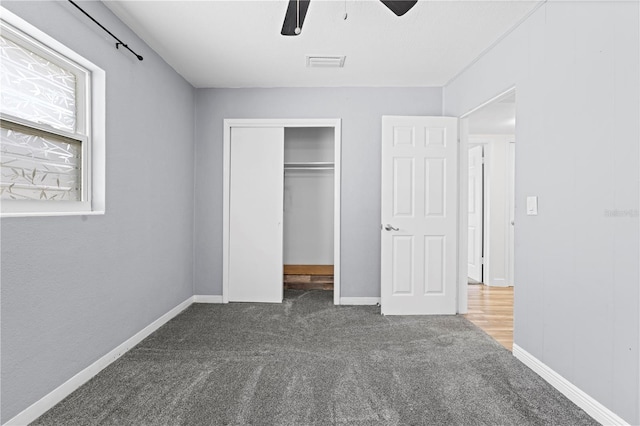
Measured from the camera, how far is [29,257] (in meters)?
1.82

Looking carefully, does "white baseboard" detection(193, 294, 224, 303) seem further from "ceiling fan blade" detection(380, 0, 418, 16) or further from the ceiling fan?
"ceiling fan blade" detection(380, 0, 418, 16)

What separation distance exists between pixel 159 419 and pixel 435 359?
6.18 feet

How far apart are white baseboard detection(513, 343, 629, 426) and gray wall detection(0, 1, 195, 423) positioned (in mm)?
3007

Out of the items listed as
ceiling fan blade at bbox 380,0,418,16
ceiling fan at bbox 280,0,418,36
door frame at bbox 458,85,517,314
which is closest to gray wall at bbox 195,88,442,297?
door frame at bbox 458,85,517,314

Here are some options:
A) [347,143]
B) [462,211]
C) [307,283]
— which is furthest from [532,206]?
[307,283]

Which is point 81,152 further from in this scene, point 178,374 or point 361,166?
point 361,166

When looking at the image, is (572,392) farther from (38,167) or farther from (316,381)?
(38,167)

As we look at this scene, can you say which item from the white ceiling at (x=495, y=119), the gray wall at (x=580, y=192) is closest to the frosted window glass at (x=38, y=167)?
the gray wall at (x=580, y=192)

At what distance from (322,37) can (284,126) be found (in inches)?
55.6

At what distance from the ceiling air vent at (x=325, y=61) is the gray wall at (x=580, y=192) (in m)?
1.44

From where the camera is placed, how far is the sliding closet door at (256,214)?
13.7ft

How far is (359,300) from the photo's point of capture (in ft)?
13.6

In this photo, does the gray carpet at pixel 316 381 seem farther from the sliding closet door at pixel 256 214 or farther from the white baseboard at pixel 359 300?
the sliding closet door at pixel 256 214

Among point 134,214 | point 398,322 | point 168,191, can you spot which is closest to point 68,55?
point 134,214
